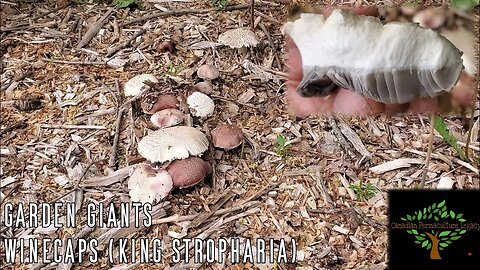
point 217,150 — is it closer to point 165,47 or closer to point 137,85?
point 137,85

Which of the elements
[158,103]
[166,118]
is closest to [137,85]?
[158,103]

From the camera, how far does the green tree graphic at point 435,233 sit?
175cm

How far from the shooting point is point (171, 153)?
6.67ft

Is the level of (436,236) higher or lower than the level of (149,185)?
higher

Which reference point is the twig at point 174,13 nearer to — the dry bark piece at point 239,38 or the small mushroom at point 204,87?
the dry bark piece at point 239,38

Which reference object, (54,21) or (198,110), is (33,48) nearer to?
(54,21)

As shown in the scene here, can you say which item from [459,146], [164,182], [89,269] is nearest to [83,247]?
[89,269]

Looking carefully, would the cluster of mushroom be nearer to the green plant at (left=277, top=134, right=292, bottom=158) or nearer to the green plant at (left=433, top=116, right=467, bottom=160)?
the green plant at (left=277, top=134, right=292, bottom=158)

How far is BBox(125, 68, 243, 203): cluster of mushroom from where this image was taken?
1998 millimetres

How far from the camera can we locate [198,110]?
230 centimetres

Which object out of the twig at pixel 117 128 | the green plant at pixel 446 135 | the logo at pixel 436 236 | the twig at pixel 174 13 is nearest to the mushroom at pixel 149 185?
the twig at pixel 117 128

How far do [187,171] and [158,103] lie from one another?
416 millimetres

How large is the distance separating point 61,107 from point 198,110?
59 cm

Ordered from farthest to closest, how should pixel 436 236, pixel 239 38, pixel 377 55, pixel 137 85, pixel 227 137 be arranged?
pixel 239 38, pixel 137 85, pixel 227 137, pixel 436 236, pixel 377 55
